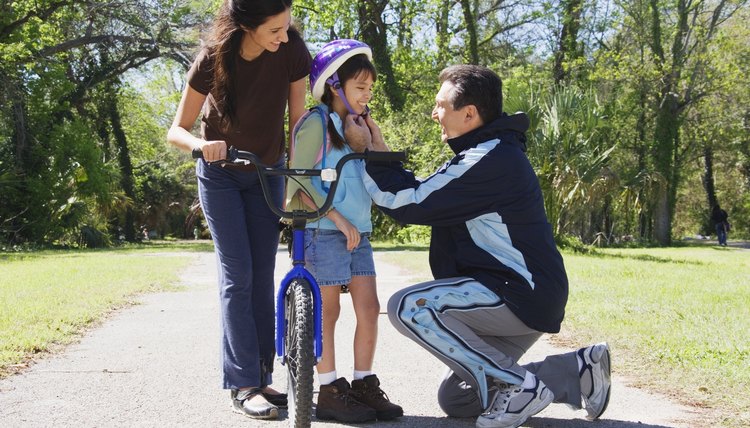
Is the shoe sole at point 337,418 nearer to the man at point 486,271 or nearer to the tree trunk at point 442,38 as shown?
the man at point 486,271

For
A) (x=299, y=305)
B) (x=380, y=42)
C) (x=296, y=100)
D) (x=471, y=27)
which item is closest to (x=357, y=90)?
(x=296, y=100)

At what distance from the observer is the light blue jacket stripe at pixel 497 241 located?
366 cm

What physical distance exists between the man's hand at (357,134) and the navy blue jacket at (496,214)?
125 mm

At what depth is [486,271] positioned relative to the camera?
3.74 metres

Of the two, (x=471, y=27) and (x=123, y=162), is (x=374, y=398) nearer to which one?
(x=471, y=27)

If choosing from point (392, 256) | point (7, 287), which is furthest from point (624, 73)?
point (7, 287)

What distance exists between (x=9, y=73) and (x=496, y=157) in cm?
2336

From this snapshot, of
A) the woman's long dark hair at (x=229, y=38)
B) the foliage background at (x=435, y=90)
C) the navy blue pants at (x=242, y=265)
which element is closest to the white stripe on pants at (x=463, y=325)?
the navy blue pants at (x=242, y=265)

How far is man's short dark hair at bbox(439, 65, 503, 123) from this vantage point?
381 cm

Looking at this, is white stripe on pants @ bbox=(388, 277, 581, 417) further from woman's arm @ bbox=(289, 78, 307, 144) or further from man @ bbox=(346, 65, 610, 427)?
woman's arm @ bbox=(289, 78, 307, 144)

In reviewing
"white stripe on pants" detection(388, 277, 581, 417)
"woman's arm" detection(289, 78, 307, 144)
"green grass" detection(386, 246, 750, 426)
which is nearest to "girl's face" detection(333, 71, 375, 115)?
"woman's arm" detection(289, 78, 307, 144)

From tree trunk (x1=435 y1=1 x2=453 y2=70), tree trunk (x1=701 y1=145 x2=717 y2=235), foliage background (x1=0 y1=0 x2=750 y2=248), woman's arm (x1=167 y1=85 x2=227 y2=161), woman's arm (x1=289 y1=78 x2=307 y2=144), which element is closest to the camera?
woman's arm (x1=167 y1=85 x2=227 y2=161)

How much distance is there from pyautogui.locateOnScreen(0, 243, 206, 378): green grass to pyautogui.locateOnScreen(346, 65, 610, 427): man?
8.52ft

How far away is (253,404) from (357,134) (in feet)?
4.29
